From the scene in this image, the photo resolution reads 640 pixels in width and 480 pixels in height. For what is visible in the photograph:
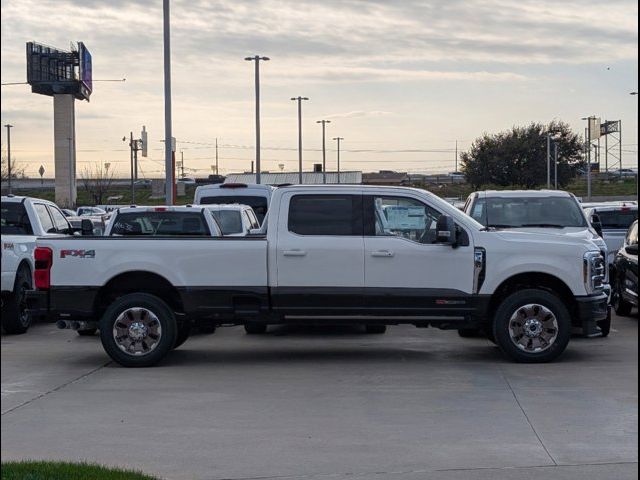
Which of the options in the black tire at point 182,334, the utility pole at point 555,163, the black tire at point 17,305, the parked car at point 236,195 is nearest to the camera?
the black tire at point 182,334

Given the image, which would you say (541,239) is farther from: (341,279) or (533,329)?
(341,279)

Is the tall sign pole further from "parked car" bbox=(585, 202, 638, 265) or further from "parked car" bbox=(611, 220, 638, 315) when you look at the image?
"parked car" bbox=(611, 220, 638, 315)

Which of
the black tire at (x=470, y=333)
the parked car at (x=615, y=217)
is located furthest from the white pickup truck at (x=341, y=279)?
the parked car at (x=615, y=217)

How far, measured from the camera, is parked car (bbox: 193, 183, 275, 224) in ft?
69.4

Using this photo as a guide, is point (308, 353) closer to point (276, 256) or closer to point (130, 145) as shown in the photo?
point (276, 256)

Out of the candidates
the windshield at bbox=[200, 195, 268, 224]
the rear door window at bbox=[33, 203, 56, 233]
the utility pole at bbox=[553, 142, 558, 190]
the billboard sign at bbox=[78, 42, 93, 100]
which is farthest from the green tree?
the rear door window at bbox=[33, 203, 56, 233]

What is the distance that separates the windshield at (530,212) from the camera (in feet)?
48.2

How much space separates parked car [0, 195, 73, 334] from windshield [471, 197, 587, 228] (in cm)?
626

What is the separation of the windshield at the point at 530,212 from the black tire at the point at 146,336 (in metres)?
5.57

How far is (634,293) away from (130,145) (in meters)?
54.4

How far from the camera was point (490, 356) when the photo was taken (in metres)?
12.3

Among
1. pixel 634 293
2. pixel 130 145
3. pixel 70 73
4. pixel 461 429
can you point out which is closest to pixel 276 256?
pixel 461 429

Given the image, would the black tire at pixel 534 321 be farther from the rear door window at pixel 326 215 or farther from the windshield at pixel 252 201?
the windshield at pixel 252 201

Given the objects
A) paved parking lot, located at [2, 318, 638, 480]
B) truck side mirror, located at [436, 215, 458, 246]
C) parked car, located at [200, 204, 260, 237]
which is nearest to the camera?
paved parking lot, located at [2, 318, 638, 480]
